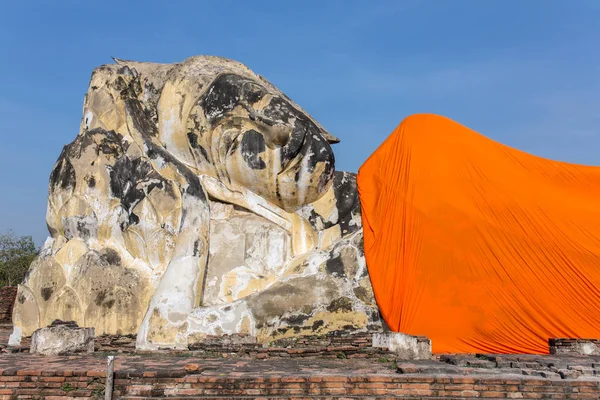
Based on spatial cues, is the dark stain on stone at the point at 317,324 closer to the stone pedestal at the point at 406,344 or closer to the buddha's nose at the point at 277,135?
the stone pedestal at the point at 406,344

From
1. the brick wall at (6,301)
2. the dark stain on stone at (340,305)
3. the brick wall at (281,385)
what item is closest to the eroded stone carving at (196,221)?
the dark stain on stone at (340,305)

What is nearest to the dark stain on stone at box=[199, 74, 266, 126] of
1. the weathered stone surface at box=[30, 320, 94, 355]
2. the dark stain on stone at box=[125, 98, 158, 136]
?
the dark stain on stone at box=[125, 98, 158, 136]

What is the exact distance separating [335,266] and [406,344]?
1.49m

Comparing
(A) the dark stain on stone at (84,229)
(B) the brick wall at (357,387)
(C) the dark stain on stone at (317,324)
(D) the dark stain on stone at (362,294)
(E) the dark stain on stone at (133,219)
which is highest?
(E) the dark stain on stone at (133,219)

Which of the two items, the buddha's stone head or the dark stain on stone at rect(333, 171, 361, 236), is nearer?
the buddha's stone head

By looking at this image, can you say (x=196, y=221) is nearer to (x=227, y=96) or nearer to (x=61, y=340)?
(x=227, y=96)

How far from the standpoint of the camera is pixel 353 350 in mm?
6410

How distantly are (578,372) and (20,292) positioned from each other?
21.0 feet

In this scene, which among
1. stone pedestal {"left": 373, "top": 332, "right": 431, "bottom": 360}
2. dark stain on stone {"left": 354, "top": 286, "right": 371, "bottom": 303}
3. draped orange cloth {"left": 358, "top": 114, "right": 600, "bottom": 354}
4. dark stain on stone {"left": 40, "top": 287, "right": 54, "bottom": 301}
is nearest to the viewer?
stone pedestal {"left": 373, "top": 332, "right": 431, "bottom": 360}

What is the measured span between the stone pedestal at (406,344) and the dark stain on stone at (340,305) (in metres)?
0.86

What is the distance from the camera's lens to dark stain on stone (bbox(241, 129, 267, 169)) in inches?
333

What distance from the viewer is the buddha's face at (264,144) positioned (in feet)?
27.8

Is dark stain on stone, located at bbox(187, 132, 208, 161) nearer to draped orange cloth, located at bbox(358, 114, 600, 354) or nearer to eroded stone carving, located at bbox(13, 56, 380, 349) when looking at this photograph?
eroded stone carving, located at bbox(13, 56, 380, 349)

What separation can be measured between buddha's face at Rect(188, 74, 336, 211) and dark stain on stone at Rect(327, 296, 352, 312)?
59.2 inches
